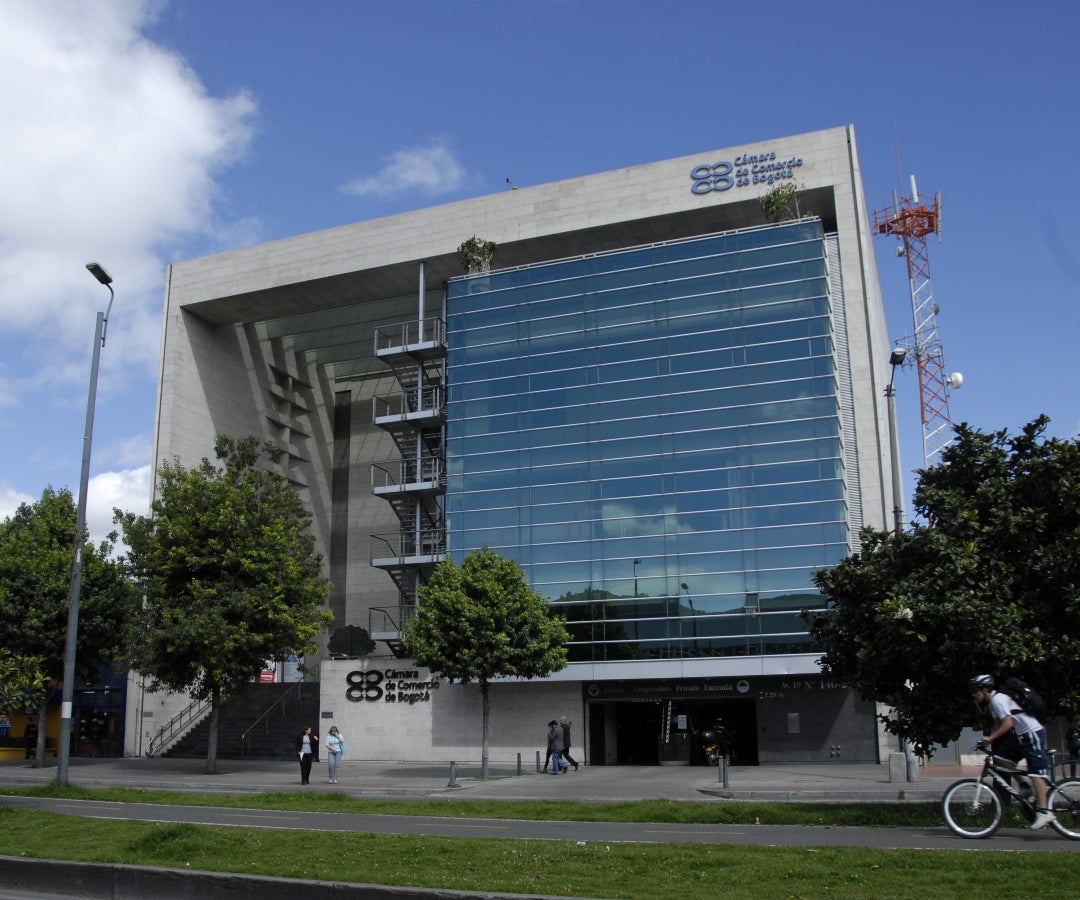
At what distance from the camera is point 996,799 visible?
36.7 feet

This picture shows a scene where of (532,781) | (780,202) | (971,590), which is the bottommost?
(532,781)

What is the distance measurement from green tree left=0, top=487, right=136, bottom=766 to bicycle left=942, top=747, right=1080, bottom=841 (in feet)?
98.7

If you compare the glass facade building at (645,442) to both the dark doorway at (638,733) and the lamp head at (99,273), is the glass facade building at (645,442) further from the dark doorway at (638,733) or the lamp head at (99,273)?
the lamp head at (99,273)

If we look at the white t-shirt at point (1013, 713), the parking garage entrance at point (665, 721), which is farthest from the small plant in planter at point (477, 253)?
the white t-shirt at point (1013, 713)

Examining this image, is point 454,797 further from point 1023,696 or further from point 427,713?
point 427,713

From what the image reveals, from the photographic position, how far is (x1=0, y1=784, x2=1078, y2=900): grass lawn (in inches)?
334

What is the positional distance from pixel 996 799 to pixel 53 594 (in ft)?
108

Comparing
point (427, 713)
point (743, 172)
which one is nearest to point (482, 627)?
point (427, 713)

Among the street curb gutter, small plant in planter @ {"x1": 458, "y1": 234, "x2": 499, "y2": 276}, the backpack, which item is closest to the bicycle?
the backpack

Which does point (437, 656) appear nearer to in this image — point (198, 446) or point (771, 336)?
point (771, 336)

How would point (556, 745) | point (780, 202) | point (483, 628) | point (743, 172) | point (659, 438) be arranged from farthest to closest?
point (743, 172) < point (780, 202) < point (659, 438) < point (556, 745) < point (483, 628)

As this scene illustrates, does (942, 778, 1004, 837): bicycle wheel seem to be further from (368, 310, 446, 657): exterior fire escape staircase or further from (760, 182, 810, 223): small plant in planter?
(368, 310, 446, 657): exterior fire escape staircase

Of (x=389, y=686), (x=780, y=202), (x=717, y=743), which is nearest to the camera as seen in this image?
(x=717, y=743)

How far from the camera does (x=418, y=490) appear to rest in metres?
43.1
